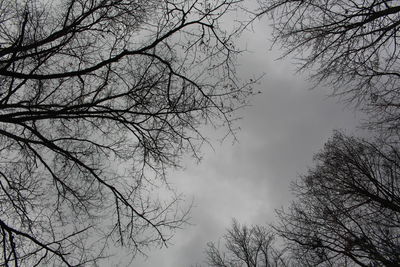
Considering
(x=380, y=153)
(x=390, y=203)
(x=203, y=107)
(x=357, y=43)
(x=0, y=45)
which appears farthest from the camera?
(x=380, y=153)

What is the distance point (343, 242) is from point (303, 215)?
4.08 ft

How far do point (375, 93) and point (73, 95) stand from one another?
201 inches

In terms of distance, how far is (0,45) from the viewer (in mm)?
4926

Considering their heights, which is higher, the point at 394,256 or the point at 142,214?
the point at 142,214

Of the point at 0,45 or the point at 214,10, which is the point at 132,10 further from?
the point at 0,45

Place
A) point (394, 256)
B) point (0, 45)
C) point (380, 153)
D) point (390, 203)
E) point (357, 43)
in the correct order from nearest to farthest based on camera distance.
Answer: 1. point (357, 43)
2. point (0, 45)
3. point (394, 256)
4. point (390, 203)
5. point (380, 153)

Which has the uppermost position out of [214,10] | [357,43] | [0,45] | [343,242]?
[0,45]

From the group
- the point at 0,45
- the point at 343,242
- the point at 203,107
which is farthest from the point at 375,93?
the point at 0,45

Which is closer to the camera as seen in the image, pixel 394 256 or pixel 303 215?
pixel 394 256

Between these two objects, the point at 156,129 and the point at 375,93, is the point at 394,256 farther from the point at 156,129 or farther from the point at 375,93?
the point at 156,129

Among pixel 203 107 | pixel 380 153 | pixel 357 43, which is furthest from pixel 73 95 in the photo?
pixel 380 153

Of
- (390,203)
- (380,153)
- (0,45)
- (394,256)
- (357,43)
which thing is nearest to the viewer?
(357,43)

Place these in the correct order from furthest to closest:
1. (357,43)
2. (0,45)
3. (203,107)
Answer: (203,107), (0,45), (357,43)

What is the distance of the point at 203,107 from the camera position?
5.41 meters
